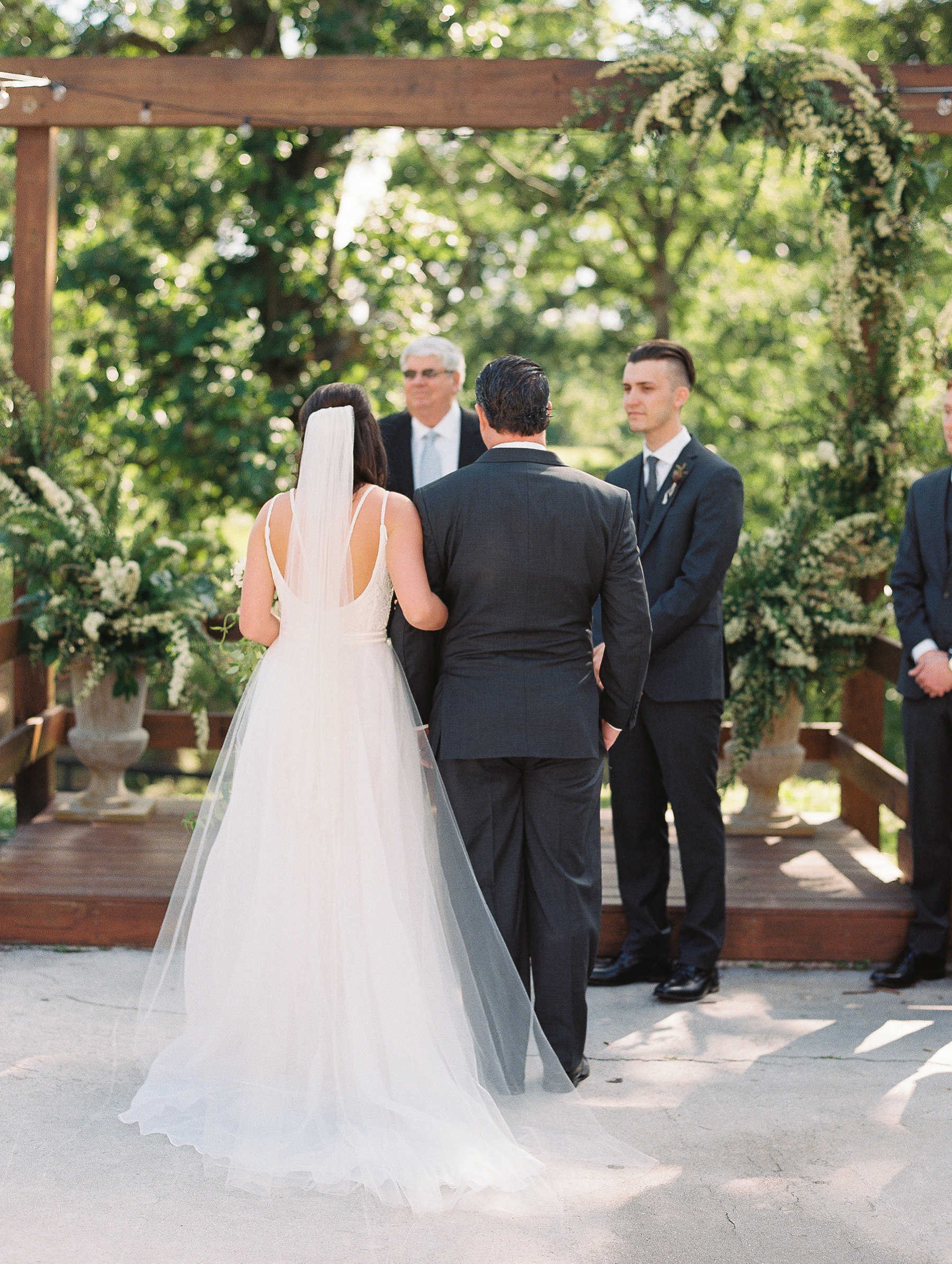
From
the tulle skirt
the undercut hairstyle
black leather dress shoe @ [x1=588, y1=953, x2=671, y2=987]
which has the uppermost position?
the undercut hairstyle

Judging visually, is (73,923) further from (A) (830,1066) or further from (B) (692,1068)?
(A) (830,1066)

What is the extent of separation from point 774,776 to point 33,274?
3.70m

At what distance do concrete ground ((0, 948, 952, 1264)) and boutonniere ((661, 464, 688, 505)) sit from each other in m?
1.61

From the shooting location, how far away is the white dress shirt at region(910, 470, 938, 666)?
4281 millimetres

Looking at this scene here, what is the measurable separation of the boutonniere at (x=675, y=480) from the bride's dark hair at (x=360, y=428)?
1233mm

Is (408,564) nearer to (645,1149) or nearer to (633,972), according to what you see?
(645,1149)

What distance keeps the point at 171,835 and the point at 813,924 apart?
8.23ft

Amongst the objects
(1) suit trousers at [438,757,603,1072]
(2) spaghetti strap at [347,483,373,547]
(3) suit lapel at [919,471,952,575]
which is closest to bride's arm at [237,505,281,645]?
(2) spaghetti strap at [347,483,373,547]

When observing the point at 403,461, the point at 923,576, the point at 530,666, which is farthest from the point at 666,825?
the point at 403,461

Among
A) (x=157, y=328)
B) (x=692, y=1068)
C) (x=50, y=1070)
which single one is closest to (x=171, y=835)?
(x=50, y=1070)

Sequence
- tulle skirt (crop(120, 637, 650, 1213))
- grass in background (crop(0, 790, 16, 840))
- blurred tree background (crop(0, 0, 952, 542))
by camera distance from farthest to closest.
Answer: blurred tree background (crop(0, 0, 952, 542)) → grass in background (crop(0, 790, 16, 840)) → tulle skirt (crop(120, 637, 650, 1213))

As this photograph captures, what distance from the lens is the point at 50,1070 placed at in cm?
347

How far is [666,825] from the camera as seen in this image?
14.5 feet

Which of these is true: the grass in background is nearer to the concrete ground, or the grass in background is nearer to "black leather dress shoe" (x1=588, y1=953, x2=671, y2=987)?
the concrete ground
